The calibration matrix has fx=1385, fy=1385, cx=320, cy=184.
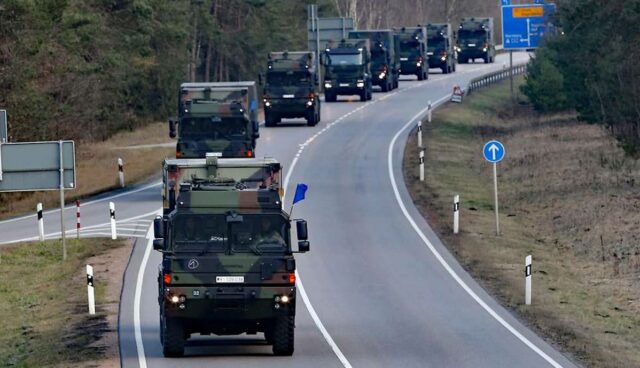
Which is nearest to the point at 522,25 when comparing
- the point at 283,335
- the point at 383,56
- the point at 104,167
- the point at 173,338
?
the point at 383,56

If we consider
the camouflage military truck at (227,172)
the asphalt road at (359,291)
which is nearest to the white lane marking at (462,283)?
the asphalt road at (359,291)

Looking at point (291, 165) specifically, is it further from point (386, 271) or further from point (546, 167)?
point (386, 271)

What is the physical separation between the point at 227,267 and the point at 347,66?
53574 mm

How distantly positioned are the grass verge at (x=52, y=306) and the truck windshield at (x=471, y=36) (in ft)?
243

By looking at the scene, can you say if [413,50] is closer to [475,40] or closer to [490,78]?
[490,78]

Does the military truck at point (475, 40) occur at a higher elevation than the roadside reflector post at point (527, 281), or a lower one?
higher

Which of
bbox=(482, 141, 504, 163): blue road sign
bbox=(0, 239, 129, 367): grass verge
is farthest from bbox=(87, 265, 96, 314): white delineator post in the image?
bbox=(482, 141, 504, 163): blue road sign

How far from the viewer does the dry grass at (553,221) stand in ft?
83.4

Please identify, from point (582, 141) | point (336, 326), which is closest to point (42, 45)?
point (582, 141)

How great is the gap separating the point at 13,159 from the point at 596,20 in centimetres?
3031

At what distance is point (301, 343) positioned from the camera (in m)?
22.1

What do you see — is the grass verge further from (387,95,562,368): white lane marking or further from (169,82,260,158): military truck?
(387,95,562,368): white lane marking

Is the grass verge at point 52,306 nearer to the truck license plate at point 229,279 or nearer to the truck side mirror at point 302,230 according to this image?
the truck license plate at point 229,279

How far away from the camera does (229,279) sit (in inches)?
767
